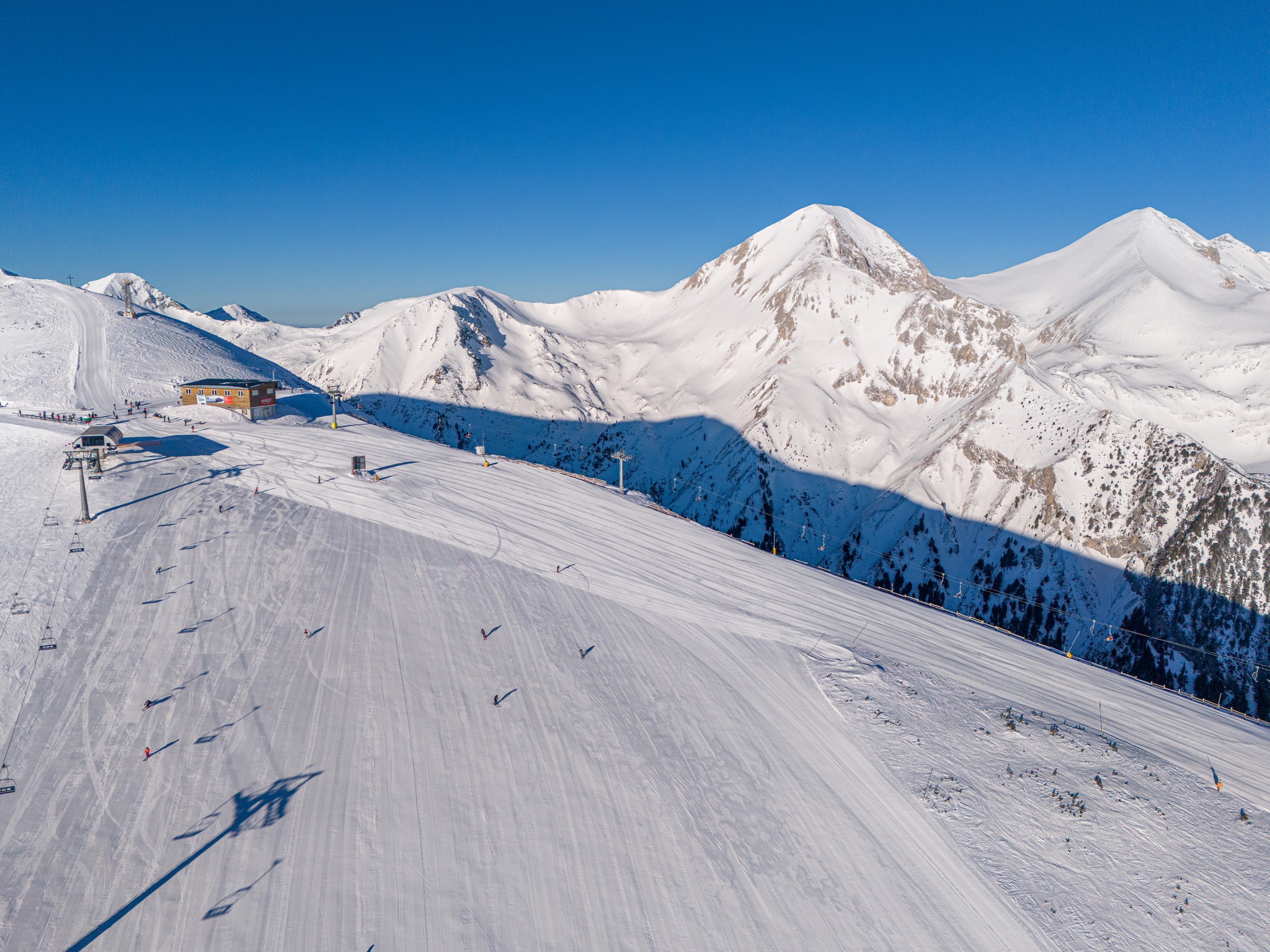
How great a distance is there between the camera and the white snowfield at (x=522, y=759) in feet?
66.6

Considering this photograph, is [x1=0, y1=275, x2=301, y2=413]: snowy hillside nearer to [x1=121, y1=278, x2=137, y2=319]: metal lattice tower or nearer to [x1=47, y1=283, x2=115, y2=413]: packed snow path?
[x1=47, y1=283, x2=115, y2=413]: packed snow path

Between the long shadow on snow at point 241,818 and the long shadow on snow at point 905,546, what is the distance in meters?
69.6

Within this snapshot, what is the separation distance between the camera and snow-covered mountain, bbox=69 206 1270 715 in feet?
300

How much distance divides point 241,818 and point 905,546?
109774mm

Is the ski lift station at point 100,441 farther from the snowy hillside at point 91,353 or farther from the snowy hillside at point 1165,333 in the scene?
the snowy hillside at point 1165,333

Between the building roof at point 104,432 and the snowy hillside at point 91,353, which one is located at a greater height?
the snowy hillside at point 91,353

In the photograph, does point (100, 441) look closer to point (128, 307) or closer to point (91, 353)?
point (91, 353)

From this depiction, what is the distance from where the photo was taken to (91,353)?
259 feet

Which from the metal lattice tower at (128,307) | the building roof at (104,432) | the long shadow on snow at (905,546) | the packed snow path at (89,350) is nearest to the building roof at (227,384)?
the packed snow path at (89,350)

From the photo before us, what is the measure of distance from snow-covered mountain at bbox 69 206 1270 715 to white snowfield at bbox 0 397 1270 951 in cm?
6670

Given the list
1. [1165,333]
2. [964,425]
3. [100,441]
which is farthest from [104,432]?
[1165,333]

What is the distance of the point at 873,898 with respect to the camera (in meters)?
22.2

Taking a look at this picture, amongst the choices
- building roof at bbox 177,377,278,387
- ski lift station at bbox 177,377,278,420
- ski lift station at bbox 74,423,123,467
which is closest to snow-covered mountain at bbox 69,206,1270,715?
building roof at bbox 177,377,278,387

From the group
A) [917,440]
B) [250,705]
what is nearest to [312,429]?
[250,705]
